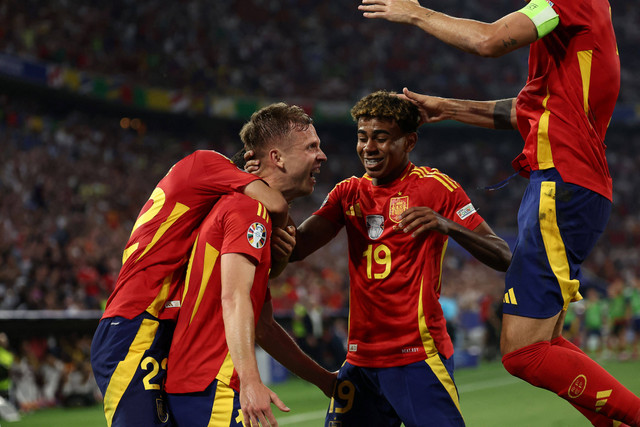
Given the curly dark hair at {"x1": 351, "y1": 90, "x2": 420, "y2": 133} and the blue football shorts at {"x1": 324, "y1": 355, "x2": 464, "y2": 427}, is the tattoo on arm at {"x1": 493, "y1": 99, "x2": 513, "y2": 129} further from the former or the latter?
the blue football shorts at {"x1": 324, "y1": 355, "x2": 464, "y2": 427}

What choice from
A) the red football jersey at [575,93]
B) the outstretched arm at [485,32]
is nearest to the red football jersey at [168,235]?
the outstretched arm at [485,32]

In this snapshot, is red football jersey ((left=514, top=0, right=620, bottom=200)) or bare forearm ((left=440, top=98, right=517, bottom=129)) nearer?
red football jersey ((left=514, top=0, right=620, bottom=200))

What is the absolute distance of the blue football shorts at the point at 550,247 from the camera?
3549 millimetres

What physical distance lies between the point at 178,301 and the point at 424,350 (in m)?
1.42

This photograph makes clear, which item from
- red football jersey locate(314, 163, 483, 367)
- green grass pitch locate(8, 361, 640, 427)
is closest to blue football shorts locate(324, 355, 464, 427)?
red football jersey locate(314, 163, 483, 367)

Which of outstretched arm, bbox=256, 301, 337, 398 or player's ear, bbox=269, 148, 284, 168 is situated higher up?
player's ear, bbox=269, 148, 284, 168

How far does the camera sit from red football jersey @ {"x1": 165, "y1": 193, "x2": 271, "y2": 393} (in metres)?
3.20

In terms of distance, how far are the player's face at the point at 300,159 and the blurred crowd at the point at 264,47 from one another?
63.2 feet

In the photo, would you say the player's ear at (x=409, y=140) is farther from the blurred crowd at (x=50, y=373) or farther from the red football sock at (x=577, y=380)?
the blurred crowd at (x=50, y=373)

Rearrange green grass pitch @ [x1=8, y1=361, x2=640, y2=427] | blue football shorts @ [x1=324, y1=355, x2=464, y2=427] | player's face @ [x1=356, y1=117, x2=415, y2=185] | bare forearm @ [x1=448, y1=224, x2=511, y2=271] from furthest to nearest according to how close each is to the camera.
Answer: green grass pitch @ [x1=8, y1=361, x2=640, y2=427] → player's face @ [x1=356, y1=117, x2=415, y2=185] → bare forearm @ [x1=448, y1=224, x2=511, y2=271] → blue football shorts @ [x1=324, y1=355, x2=464, y2=427]

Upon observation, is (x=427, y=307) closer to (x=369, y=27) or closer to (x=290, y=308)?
(x=290, y=308)

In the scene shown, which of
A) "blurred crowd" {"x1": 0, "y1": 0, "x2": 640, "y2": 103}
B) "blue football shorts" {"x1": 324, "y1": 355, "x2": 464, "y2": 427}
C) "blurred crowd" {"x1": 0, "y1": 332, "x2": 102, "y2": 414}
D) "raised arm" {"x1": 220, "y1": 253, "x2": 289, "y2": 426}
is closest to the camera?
"raised arm" {"x1": 220, "y1": 253, "x2": 289, "y2": 426}

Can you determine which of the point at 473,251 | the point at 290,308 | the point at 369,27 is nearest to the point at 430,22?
the point at 473,251

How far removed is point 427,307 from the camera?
407 cm
